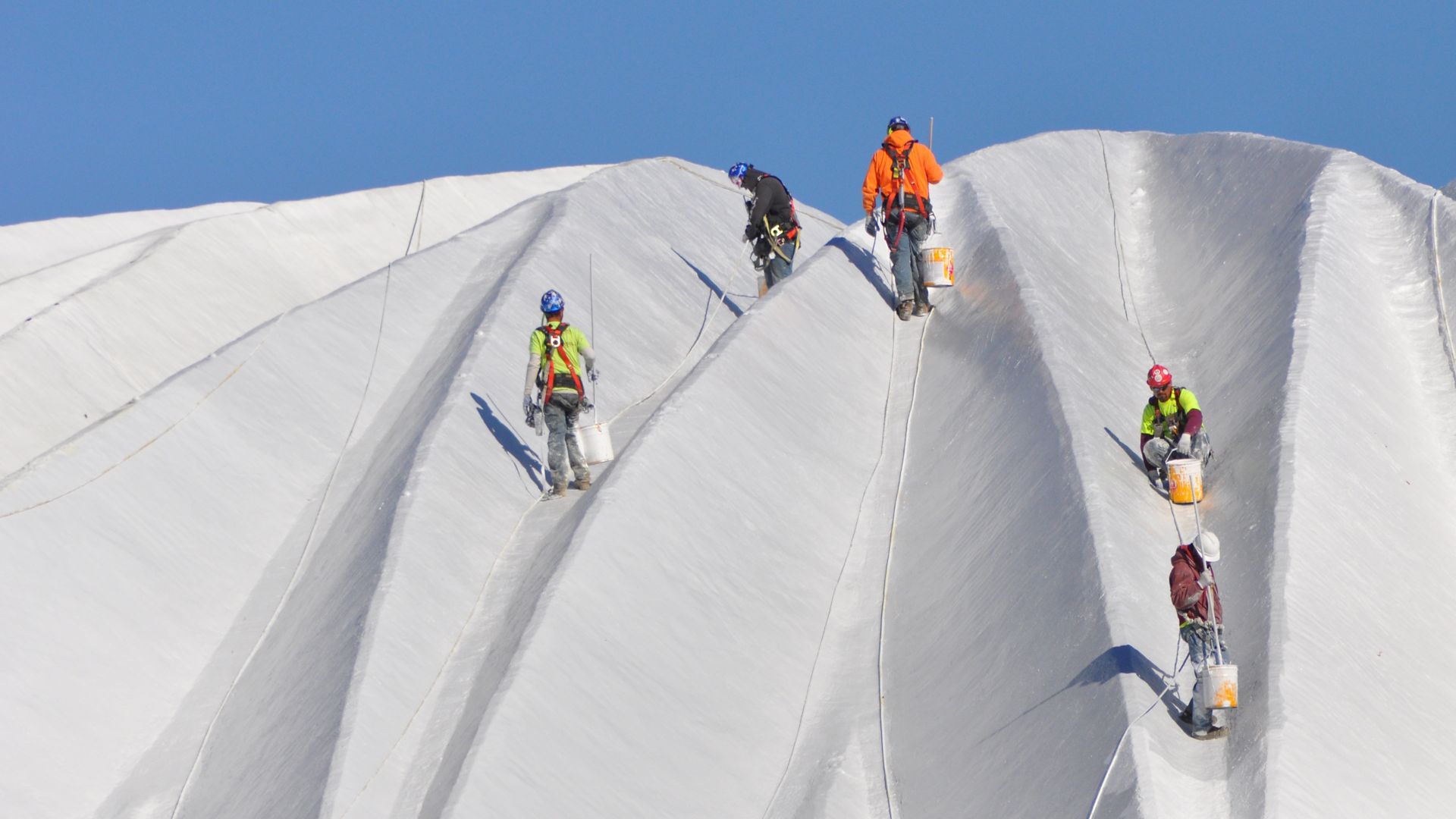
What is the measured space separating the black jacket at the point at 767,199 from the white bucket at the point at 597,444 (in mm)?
5836

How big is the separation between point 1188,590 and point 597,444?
29.5ft

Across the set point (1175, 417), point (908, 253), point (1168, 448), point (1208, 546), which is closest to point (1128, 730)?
point (1208, 546)

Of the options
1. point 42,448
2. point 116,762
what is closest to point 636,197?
point 42,448

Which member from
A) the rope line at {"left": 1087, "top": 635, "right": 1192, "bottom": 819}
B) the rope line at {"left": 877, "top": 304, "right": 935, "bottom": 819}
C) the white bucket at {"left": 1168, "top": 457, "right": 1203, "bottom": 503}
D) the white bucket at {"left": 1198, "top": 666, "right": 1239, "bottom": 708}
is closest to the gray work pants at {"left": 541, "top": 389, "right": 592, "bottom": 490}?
the rope line at {"left": 877, "top": 304, "right": 935, "bottom": 819}

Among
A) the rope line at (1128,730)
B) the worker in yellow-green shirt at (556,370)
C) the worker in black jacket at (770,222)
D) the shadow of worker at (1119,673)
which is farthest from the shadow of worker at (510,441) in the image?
the rope line at (1128,730)

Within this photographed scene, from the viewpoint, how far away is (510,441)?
22734 mm

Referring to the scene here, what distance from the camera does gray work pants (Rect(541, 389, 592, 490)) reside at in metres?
19.6

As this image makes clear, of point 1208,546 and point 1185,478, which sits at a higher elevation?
point 1185,478

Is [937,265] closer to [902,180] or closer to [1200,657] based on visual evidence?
[902,180]

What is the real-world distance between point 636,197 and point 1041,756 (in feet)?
64.0

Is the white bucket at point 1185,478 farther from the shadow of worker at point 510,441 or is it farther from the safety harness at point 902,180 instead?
the shadow of worker at point 510,441

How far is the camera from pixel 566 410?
779 inches

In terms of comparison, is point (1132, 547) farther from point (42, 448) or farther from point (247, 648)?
point (42, 448)

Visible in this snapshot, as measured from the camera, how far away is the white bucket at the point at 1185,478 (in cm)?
1883
